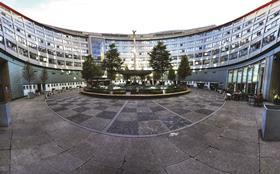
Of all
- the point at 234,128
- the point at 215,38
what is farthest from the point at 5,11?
the point at 215,38

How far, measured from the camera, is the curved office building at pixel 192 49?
16250mm

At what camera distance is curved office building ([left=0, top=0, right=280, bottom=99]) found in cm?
1625

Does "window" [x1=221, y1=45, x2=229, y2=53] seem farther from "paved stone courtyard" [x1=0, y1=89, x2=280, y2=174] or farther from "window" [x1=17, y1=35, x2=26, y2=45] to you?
"window" [x1=17, y1=35, x2=26, y2=45]

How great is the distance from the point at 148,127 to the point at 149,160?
262 centimetres

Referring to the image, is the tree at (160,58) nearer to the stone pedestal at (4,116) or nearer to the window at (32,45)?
the stone pedestal at (4,116)

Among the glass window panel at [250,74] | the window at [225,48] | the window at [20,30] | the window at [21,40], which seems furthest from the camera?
the window at [225,48]

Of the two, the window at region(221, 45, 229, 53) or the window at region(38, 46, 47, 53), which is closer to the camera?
the window at region(38, 46, 47, 53)

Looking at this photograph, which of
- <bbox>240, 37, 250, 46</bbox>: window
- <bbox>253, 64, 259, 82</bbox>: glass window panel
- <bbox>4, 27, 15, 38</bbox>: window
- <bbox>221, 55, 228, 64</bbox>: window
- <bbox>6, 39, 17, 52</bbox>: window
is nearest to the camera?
<bbox>253, 64, 259, 82</bbox>: glass window panel

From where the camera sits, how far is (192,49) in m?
46.8

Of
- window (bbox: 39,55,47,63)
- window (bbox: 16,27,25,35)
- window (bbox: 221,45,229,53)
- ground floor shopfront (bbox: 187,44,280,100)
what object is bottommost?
ground floor shopfront (bbox: 187,44,280,100)

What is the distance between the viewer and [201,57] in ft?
141

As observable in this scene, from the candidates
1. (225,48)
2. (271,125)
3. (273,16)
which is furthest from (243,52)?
(271,125)

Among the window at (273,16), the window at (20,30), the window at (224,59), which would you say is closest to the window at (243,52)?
the window at (224,59)

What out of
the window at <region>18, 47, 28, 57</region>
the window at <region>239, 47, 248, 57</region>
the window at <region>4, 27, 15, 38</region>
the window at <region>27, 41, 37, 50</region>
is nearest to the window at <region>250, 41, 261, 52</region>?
the window at <region>239, 47, 248, 57</region>
